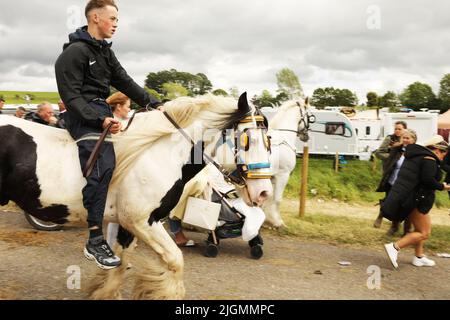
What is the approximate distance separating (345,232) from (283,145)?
6.66 ft

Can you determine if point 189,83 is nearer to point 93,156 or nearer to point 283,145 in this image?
point 283,145

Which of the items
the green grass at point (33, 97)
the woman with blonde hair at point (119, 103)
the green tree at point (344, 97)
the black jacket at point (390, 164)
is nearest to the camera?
the woman with blonde hair at point (119, 103)

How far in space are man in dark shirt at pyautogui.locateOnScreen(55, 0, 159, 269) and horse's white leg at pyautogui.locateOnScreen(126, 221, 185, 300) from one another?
1.03ft

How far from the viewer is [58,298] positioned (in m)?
4.51

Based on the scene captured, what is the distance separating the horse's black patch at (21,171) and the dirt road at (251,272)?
1.23 m

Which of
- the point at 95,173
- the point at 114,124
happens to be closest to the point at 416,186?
the point at 114,124

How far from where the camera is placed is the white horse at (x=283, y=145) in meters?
8.37

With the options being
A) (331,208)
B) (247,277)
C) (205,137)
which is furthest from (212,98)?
(331,208)

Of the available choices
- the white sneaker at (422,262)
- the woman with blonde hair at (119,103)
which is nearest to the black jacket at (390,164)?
the white sneaker at (422,262)

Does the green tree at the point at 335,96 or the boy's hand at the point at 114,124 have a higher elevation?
the green tree at the point at 335,96

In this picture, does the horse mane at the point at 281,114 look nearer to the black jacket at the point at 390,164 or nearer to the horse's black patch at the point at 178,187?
the black jacket at the point at 390,164

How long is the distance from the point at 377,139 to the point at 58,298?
758 inches

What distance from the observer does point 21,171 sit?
3758 mm

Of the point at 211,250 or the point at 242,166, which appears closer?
the point at 242,166
